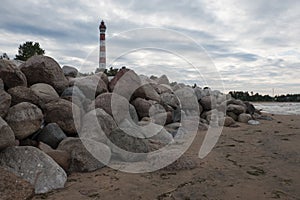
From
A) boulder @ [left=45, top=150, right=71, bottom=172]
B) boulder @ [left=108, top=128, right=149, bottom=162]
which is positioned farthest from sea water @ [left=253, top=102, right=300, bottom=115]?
boulder @ [left=45, top=150, right=71, bottom=172]

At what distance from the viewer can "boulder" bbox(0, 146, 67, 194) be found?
3.79m

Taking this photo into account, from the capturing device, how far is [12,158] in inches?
158

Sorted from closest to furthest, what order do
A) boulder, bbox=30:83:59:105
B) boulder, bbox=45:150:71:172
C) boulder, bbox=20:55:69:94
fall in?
boulder, bbox=45:150:71:172, boulder, bbox=30:83:59:105, boulder, bbox=20:55:69:94

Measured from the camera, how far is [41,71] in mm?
7043

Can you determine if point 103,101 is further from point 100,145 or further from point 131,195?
point 131,195

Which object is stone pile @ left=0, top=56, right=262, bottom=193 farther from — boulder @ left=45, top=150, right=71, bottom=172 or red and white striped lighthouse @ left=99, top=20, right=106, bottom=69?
red and white striped lighthouse @ left=99, top=20, right=106, bottom=69

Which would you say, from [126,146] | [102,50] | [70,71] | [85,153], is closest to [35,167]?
[85,153]

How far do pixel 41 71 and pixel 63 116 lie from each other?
1872 millimetres

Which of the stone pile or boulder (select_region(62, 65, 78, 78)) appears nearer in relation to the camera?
the stone pile

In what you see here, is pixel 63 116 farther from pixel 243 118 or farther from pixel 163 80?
pixel 163 80

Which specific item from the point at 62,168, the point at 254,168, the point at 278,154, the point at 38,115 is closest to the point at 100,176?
the point at 62,168

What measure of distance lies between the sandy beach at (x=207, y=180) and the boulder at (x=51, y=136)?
1110mm

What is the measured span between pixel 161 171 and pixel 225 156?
1577 millimetres

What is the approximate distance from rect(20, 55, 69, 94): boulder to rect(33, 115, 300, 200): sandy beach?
11.3 feet
